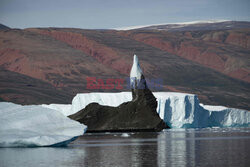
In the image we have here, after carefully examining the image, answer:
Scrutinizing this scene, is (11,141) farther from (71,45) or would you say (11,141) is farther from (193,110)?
(71,45)

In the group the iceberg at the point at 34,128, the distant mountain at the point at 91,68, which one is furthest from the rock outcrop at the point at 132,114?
the distant mountain at the point at 91,68

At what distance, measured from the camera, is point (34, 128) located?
3108 centimetres

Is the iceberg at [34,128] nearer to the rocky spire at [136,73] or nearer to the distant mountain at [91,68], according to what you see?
the rocky spire at [136,73]

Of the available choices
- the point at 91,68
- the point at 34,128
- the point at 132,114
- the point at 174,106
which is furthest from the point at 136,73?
the point at 91,68

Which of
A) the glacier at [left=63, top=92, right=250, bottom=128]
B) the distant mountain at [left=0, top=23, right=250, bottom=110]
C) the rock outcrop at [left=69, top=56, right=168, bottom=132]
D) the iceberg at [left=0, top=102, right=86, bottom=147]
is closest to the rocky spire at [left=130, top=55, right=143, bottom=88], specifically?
the rock outcrop at [left=69, top=56, right=168, bottom=132]

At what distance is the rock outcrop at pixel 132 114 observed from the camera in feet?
193

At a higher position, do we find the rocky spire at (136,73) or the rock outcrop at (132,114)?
the rocky spire at (136,73)

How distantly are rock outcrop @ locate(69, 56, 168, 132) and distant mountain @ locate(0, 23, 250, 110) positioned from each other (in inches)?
2555

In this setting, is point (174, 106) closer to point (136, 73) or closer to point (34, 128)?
point (136, 73)

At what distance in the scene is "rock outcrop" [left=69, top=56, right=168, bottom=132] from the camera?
59.0 m

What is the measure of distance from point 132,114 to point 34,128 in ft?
96.5

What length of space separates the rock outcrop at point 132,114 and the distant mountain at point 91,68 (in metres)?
64.9

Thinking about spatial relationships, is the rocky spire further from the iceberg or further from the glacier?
the iceberg

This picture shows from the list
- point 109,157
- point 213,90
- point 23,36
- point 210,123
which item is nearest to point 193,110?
point 210,123
